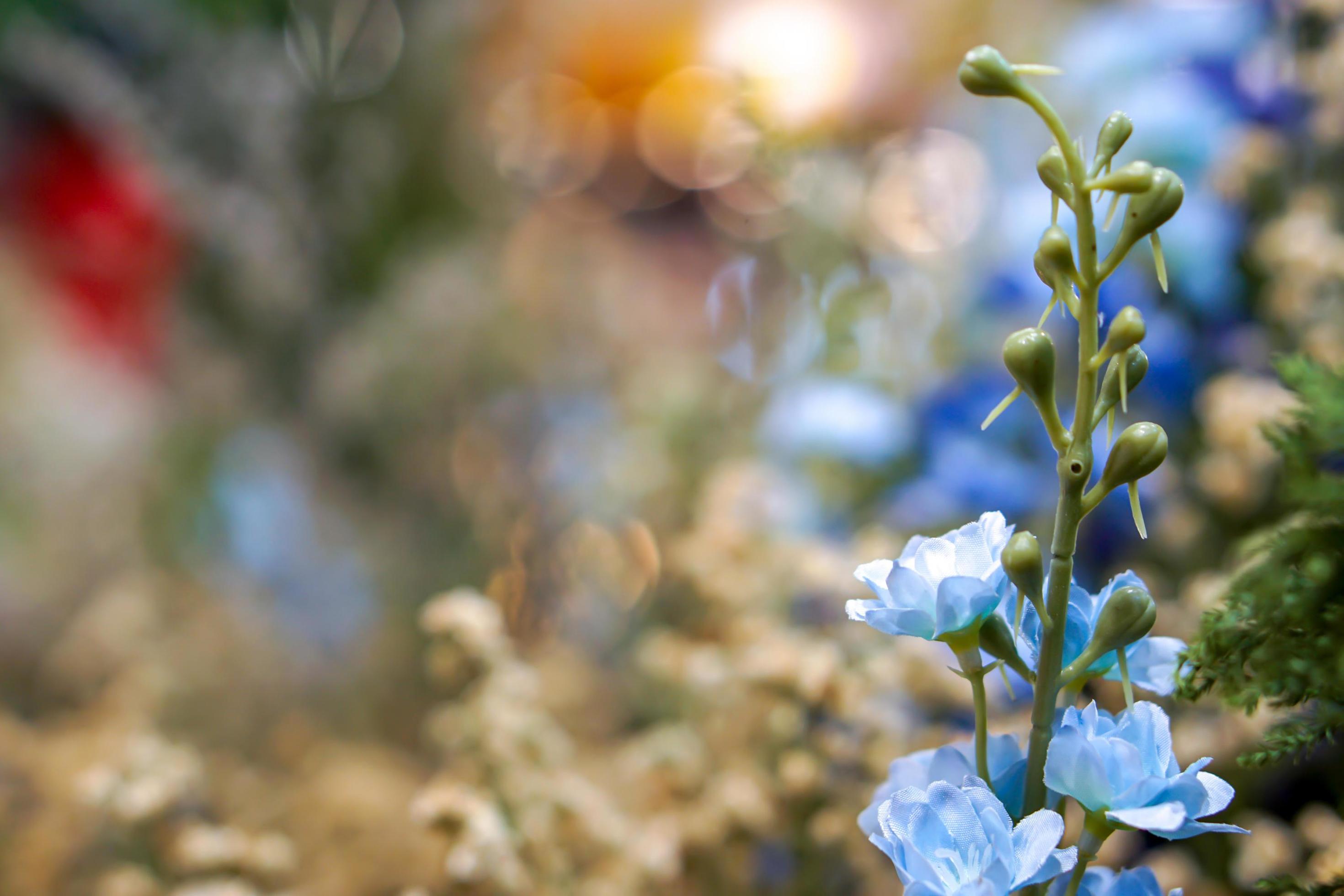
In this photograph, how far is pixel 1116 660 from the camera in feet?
0.55

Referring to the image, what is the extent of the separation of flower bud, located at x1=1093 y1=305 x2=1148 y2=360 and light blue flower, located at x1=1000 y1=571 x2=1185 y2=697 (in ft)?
0.13

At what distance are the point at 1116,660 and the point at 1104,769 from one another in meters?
0.03

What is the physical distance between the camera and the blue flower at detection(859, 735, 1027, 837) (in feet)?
0.57

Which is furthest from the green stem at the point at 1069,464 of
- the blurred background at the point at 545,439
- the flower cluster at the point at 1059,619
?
the blurred background at the point at 545,439

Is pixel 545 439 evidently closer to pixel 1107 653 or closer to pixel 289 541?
pixel 289 541

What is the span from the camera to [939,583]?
157 mm

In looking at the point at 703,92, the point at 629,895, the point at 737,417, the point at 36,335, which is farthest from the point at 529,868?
the point at 703,92

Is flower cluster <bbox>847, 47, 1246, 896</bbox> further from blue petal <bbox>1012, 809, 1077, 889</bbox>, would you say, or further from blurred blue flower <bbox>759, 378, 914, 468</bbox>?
blurred blue flower <bbox>759, 378, 914, 468</bbox>

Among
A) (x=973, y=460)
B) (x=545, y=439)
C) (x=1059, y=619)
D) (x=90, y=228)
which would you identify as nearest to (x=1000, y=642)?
(x=1059, y=619)

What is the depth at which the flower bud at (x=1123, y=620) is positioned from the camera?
0.15m

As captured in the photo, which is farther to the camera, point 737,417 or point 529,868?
point 737,417

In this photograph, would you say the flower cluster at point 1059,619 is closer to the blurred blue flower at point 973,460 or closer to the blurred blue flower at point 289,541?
the blurred blue flower at point 973,460

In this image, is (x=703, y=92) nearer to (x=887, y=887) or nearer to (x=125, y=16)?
(x=125, y=16)

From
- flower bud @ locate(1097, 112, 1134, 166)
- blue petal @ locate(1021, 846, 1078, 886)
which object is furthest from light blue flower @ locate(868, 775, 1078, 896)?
flower bud @ locate(1097, 112, 1134, 166)
